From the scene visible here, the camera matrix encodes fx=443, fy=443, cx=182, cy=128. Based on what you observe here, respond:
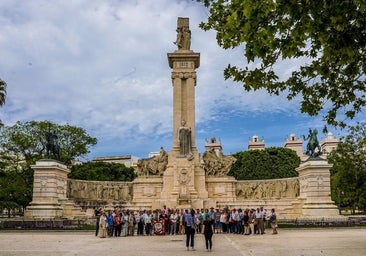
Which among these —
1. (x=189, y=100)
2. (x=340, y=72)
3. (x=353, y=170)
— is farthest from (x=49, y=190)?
(x=340, y=72)

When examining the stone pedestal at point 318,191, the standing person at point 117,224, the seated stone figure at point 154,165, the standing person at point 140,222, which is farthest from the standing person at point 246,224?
the seated stone figure at point 154,165

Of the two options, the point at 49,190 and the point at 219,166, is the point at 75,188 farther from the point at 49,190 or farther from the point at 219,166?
the point at 219,166

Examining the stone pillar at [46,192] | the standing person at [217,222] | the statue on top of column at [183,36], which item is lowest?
the standing person at [217,222]

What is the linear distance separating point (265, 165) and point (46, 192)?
40.3 m

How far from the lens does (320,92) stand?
1245 centimetres

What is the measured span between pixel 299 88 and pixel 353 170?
27061mm

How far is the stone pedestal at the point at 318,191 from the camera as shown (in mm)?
32094

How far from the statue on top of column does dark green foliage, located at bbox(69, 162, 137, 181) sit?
939 inches

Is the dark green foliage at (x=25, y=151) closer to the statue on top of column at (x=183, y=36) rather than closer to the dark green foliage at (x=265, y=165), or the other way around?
the statue on top of column at (x=183, y=36)

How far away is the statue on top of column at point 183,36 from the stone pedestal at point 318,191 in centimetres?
1739

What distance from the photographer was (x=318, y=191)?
32.8 m

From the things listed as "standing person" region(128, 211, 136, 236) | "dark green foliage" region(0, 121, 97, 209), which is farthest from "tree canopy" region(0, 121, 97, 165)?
"standing person" region(128, 211, 136, 236)

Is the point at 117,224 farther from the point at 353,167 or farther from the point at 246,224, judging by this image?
the point at 353,167

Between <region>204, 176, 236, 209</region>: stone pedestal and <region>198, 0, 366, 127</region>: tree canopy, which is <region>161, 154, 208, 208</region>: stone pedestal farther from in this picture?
<region>198, 0, 366, 127</region>: tree canopy
